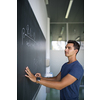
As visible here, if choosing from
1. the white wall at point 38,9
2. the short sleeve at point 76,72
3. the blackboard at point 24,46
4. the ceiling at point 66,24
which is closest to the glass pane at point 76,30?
the ceiling at point 66,24

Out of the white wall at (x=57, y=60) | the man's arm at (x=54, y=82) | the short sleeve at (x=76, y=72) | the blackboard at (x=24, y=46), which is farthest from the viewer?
the white wall at (x=57, y=60)

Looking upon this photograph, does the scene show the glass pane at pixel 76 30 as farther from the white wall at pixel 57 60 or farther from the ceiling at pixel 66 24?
the white wall at pixel 57 60

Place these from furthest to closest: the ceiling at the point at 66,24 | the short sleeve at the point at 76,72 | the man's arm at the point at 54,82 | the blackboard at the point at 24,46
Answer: the ceiling at the point at 66,24, the short sleeve at the point at 76,72, the man's arm at the point at 54,82, the blackboard at the point at 24,46

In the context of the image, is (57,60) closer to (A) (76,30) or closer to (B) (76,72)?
(A) (76,30)

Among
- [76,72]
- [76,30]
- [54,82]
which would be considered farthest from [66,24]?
[54,82]

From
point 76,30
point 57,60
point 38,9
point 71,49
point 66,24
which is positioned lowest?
point 57,60

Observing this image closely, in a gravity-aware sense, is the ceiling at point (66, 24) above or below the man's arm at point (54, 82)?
above

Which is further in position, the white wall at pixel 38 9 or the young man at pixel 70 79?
the white wall at pixel 38 9

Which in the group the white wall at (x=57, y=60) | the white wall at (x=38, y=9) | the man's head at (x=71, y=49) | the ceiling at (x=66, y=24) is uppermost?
the ceiling at (x=66, y=24)

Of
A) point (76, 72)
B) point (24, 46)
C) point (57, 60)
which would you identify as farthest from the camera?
point (57, 60)
